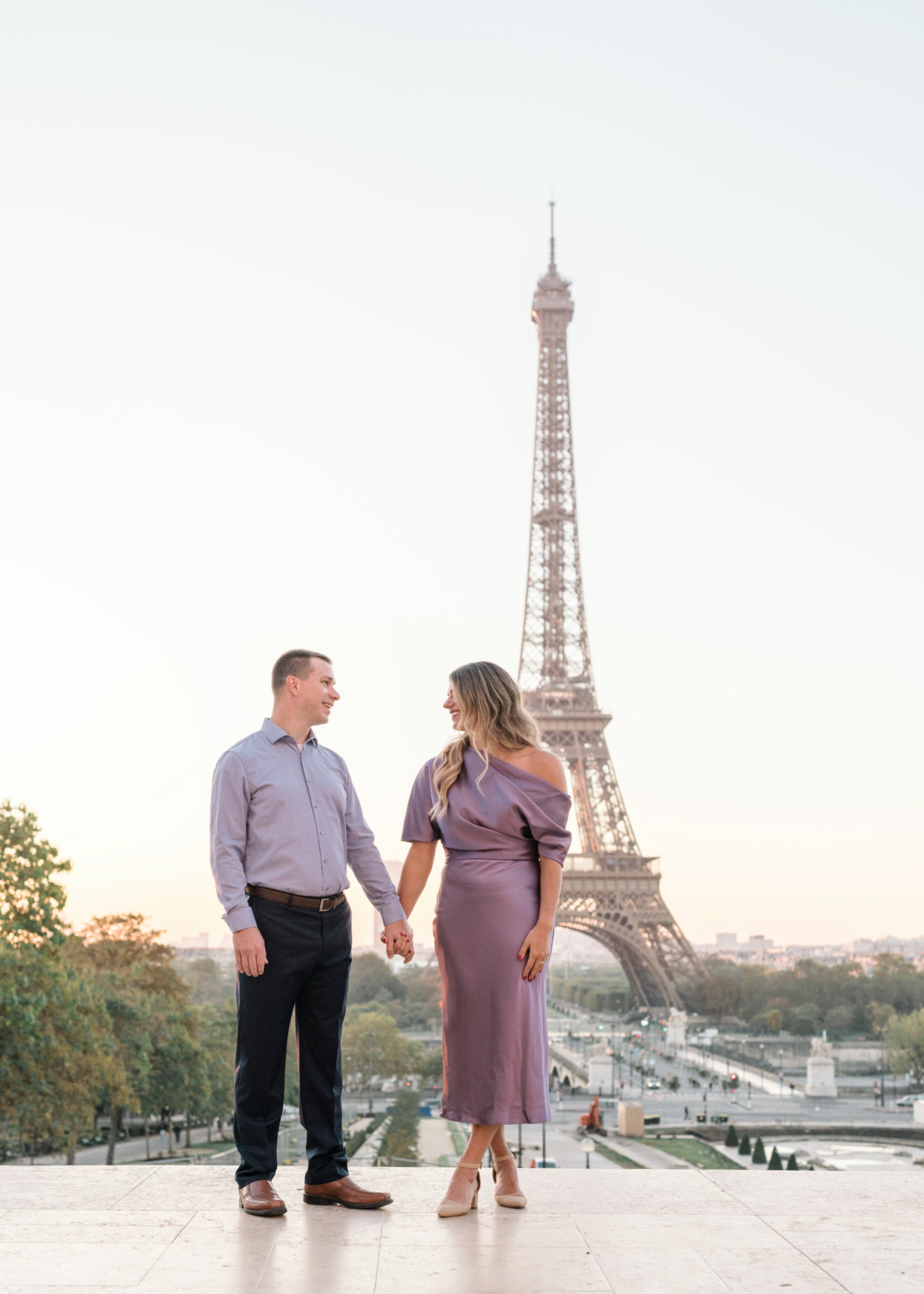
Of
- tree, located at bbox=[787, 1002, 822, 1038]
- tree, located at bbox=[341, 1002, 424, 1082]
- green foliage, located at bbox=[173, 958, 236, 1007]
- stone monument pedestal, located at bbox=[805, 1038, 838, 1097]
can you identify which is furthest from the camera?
green foliage, located at bbox=[173, 958, 236, 1007]

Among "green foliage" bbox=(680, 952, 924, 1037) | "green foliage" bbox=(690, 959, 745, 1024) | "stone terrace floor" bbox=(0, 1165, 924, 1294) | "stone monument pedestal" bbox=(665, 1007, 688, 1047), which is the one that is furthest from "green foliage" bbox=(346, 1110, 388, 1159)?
"stone terrace floor" bbox=(0, 1165, 924, 1294)

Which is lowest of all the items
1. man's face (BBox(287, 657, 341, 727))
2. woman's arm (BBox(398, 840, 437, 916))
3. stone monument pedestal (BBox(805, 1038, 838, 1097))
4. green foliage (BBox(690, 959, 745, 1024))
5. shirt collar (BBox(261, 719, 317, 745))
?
stone monument pedestal (BBox(805, 1038, 838, 1097))

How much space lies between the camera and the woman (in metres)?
4.92

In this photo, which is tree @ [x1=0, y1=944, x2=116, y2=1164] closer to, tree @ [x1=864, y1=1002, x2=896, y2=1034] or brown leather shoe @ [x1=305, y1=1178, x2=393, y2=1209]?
brown leather shoe @ [x1=305, y1=1178, x2=393, y2=1209]

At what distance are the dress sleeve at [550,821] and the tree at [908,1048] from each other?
5716cm

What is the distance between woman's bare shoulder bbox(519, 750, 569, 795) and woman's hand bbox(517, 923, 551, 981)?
0.57 metres

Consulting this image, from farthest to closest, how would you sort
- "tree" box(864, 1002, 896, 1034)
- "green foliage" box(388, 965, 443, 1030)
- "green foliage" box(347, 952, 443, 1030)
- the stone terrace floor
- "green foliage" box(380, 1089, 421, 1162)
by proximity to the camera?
"green foliage" box(347, 952, 443, 1030), "green foliage" box(388, 965, 443, 1030), "tree" box(864, 1002, 896, 1034), "green foliage" box(380, 1089, 421, 1162), the stone terrace floor

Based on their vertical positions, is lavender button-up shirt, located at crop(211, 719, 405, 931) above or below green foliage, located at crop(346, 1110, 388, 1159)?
above

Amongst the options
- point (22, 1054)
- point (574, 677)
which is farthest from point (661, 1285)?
point (574, 677)

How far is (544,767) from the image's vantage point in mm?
5117

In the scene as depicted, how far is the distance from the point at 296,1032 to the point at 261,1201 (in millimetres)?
628

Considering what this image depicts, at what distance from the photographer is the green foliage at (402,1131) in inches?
1362

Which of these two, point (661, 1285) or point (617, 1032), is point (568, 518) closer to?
point (617, 1032)

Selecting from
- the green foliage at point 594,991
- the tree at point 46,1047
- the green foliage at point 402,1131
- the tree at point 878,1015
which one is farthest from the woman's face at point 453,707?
the green foliage at point 594,991
